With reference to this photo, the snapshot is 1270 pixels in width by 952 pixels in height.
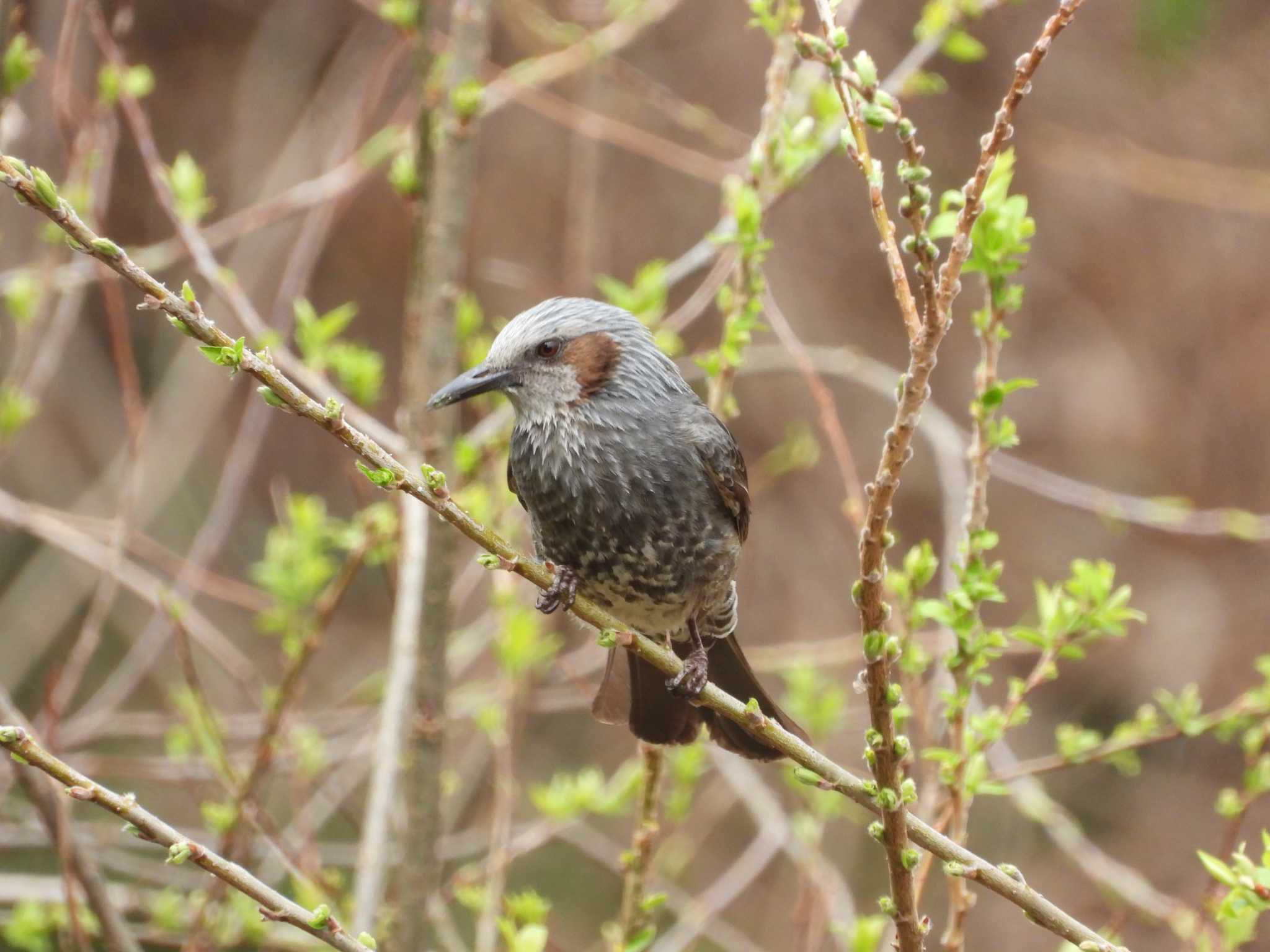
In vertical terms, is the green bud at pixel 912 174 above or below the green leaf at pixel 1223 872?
above

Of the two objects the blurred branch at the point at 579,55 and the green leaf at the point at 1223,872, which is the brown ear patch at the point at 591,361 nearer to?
the blurred branch at the point at 579,55

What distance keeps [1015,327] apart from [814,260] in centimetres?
120

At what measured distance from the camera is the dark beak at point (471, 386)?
2.58 metres

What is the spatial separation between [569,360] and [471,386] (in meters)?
0.35

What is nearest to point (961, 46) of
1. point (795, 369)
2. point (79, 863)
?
point (79, 863)

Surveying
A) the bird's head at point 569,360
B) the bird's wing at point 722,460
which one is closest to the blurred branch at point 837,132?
the bird's head at point 569,360

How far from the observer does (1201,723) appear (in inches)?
102

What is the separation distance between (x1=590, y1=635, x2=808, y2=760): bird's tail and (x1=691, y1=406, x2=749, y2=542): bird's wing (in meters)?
0.40

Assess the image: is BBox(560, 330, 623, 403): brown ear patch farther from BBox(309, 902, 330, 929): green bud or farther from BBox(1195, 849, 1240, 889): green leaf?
BBox(1195, 849, 1240, 889): green leaf

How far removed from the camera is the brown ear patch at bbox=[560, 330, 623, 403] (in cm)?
297

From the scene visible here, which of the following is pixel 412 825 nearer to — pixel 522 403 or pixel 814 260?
pixel 522 403

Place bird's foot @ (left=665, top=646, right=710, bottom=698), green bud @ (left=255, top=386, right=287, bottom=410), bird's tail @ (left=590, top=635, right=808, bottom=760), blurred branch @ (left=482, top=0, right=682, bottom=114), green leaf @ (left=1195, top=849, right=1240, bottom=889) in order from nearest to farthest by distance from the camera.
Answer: green bud @ (left=255, top=386, right=287, bottom=410), green leaf @ (left=1195, top=849, right=1240, bottom=889), bird's foot @ (left=665, top=646, right=710, bottom=698), bird's tail @ (left=590, top=635, right=808, bottom=760), blurred branch @ (left=482, top=0, right=682, bottom=114)

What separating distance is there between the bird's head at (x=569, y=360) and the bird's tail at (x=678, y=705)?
0.63 meters

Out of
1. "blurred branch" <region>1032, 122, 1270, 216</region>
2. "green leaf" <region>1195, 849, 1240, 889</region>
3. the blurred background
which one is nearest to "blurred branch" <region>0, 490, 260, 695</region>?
the blurred background
